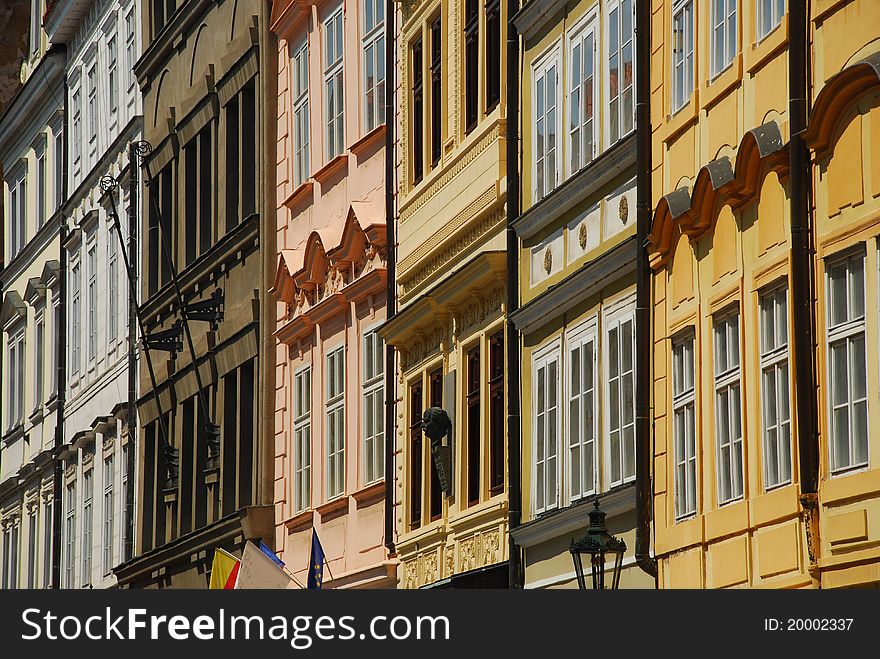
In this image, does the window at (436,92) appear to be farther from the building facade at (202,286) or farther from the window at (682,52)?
the window at (682,52)

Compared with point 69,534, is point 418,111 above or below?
above

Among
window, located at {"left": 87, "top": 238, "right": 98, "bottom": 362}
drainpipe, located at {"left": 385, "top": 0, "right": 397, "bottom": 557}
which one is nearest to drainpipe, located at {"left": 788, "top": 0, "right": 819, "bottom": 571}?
drainpipe, located at {"left": 385, "top": 0, "right": 397, "bottom": 557}

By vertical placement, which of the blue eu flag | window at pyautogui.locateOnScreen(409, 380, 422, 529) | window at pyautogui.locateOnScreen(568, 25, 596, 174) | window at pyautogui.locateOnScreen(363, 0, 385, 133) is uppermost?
window at pyautogui.locateOnScreen(363, 0, 385, 133)

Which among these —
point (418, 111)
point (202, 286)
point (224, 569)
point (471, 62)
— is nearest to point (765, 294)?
point (471, 62)

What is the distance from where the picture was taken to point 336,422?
32.9 meters

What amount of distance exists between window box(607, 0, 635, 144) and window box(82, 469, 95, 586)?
26.3 metres

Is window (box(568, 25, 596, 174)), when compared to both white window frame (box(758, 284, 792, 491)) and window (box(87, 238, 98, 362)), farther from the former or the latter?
window (box(87, 238, 98, 362))

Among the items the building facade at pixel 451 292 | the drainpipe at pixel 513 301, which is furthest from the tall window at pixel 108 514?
the drainpipe at pixel 513 301

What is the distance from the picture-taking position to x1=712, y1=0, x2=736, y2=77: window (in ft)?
66.8

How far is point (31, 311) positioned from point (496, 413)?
31.1m

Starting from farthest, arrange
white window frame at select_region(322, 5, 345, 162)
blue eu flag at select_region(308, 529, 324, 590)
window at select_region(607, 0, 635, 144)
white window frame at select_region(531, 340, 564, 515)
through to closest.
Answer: white window frame at select_region(322, 5, 345, 162) → blue eu flag at select_region(308, 529, 324, 590) → white window frame at select_region(531, 340, 564, 515) → window at select_region(607, 0, 635, 144)

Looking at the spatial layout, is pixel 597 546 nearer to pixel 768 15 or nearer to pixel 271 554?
pixel 768 15

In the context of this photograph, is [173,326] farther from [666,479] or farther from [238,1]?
[666,479]

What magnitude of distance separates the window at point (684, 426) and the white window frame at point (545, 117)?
4.18 m
